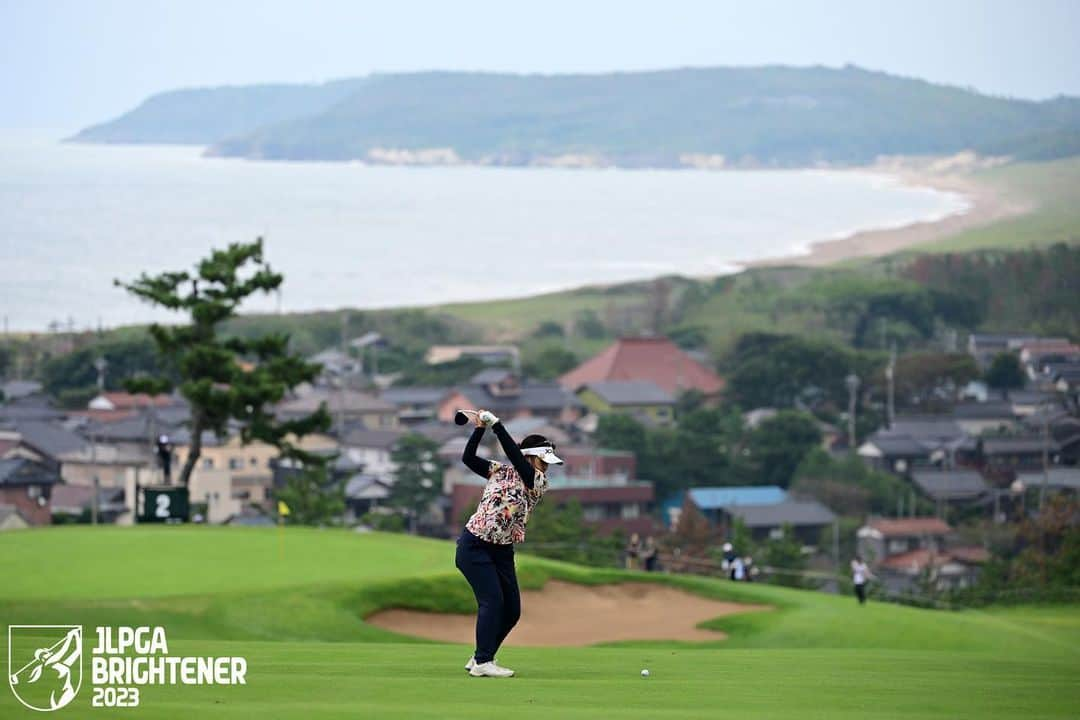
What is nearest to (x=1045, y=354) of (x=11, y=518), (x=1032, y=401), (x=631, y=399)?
(x=1032, y=401)

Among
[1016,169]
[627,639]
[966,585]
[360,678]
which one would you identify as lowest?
[966,585]

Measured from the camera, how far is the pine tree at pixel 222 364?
35656 mm

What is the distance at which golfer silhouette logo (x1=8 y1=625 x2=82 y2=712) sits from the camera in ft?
28.3

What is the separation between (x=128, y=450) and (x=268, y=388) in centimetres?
2096

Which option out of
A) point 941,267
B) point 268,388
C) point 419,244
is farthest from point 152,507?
point 419,244

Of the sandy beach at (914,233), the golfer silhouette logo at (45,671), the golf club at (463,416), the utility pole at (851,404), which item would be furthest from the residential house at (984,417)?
the golfer silhouette logo at (45,671)

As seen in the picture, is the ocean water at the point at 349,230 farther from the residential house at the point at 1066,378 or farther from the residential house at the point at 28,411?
the residential house at the point at 1066,378

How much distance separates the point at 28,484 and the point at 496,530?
41.9 meters

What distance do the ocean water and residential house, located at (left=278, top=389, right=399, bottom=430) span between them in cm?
685

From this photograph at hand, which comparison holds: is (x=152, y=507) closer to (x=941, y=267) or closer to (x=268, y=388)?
(x=268, y=388)

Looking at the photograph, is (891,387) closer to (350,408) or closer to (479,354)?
(479,354)

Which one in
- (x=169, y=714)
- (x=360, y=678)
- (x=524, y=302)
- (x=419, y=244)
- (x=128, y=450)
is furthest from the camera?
(x=419, y=244)

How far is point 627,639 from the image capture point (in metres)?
19.4

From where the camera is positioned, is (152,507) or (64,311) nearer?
(152,507)
